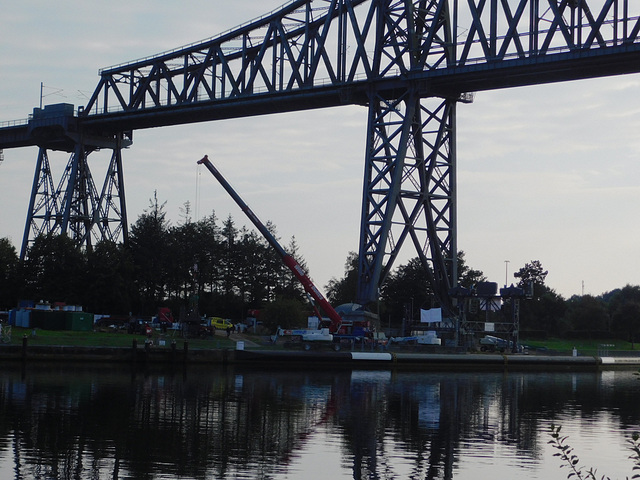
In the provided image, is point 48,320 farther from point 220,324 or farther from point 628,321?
point 628,321

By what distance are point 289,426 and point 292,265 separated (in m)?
50.9

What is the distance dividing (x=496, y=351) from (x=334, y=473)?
194ft

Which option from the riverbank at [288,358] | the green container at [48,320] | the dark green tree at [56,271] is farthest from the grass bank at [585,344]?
the green container at [48,320]

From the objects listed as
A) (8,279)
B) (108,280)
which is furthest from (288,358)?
(8,279)

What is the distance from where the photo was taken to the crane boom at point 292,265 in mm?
86938

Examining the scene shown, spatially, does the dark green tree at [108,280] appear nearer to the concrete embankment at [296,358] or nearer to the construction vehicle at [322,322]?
the construction vehicle at [322,322]

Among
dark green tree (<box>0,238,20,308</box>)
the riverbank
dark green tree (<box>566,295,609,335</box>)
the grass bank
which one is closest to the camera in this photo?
the riverbank

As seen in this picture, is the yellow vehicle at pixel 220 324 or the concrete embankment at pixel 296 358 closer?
the concrete embankment at pixel 296 358

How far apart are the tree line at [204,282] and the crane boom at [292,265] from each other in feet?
16.3

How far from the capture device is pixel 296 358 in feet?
248

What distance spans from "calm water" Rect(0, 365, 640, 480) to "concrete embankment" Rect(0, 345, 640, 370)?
11.4 feet

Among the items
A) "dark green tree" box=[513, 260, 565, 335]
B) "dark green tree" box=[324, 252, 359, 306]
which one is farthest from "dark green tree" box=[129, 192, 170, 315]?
"dark green tree" box=[513, 260, 565, 335]

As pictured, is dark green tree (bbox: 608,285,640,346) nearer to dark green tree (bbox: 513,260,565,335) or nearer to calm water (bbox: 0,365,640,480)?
dark green tree (bbox: 513,260,565,335)

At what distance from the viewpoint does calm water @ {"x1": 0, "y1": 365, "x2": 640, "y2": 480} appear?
32.0 m
